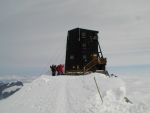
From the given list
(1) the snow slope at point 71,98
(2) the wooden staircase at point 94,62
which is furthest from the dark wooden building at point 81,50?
(1) the snow slope at point 71,98

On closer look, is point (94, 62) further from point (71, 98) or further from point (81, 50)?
point (71, 98)

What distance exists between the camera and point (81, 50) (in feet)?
156

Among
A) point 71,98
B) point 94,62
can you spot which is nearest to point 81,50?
point 94,62

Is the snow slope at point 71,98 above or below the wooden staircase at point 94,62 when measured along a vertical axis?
below

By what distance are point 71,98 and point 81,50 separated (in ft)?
64.3

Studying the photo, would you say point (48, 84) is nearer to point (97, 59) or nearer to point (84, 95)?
point (84, 95)

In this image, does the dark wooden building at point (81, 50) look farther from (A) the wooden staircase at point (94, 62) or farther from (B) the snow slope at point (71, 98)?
(B) the snow slope at point (71, 98)

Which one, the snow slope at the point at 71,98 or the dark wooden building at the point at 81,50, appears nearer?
the snow slope at the point at 71,98

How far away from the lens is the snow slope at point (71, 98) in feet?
85.9

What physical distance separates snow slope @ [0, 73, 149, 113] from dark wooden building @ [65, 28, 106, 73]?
36.3ft

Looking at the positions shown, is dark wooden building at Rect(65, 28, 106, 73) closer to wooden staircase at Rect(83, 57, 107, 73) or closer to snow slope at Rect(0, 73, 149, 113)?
wooden staircase at Rect(83, 57, 107, 73)

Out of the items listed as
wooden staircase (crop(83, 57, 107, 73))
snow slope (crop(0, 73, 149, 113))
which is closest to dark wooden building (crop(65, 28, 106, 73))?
wooden staircase (crop(83, 57, 107, 73))

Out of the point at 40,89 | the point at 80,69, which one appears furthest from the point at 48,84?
the point at 80,69

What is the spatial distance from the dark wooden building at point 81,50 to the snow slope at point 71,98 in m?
11.1
